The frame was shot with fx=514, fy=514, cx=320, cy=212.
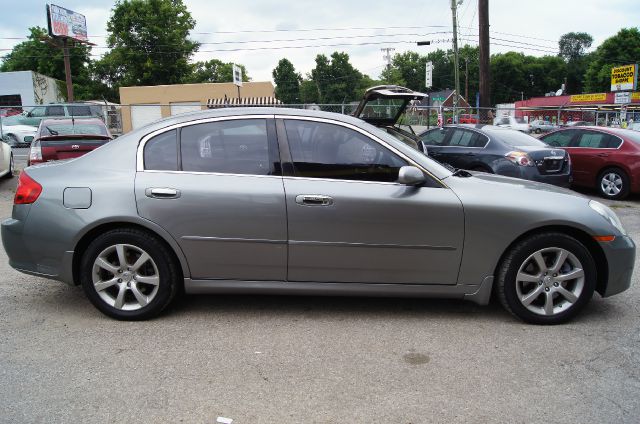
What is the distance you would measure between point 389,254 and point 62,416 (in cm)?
231

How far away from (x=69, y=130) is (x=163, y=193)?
6167mm

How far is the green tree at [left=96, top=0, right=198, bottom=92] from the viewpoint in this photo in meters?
46.7

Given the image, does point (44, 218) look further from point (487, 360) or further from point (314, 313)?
point (487, 360)

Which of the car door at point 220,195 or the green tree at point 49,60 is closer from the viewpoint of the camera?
the car door at point 220,195

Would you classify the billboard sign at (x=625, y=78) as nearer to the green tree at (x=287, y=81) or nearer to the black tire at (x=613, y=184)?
the black tire at (x=613, y=184)

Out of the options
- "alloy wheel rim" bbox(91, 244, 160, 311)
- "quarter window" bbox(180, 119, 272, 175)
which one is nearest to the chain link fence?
"quarter window" bbox(180, 119, 272, 175)

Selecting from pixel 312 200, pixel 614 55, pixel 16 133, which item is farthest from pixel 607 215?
pixel 614 55

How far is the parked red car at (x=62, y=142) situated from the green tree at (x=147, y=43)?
40543 millimetres

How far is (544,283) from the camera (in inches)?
152

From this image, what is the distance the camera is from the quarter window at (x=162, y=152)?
12.9 ft

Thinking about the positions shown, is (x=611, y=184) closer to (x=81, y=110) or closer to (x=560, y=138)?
(x=560, y=138)

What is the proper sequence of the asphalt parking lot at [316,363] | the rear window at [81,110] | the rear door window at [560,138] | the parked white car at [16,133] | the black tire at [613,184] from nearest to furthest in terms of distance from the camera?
1. the asphalt parking lot at [316,363]
2. the black tire at [613,184]
3. the rear door window at [560,138]
4. the parked white car at [16,133]
5. the rear window at [81,110]

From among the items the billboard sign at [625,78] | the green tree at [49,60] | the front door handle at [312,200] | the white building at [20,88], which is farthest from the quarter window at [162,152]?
the green tree at [49,60]

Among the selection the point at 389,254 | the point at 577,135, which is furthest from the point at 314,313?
the point at 577,135
